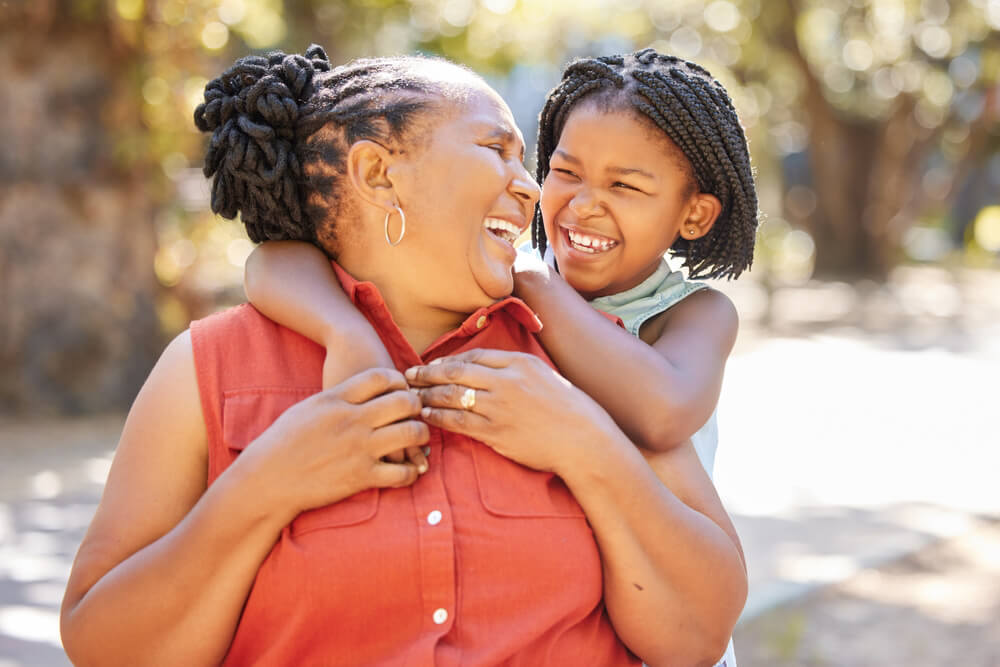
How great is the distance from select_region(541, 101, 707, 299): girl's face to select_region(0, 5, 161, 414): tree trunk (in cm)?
619

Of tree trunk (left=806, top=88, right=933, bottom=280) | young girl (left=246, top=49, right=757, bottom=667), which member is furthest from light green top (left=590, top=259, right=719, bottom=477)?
tree trunk (left=806, top=88, right=933, bottom=280)

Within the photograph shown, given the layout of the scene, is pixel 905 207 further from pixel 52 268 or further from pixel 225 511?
pixel 225 511

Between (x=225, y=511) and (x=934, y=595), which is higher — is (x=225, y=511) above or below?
above

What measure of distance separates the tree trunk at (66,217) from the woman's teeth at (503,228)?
6.73 metres

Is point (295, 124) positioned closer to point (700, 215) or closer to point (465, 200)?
point (465, 200)

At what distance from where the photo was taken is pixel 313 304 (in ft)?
6.25

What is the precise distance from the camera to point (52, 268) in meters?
8.13

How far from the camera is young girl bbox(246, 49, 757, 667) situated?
214cm

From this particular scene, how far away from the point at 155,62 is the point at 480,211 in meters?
7.16

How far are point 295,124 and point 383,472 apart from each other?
2.31 feet

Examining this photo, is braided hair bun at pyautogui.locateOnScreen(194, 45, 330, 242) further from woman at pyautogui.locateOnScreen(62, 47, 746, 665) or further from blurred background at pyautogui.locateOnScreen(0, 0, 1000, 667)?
blurred background at pyautogui.locateOnScreen(0, 0, 1000, 667)

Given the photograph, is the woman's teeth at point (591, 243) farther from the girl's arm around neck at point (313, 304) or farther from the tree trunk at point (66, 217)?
the tree trunk at point (66, 217)

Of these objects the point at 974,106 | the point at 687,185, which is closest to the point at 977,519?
the point at 687,185

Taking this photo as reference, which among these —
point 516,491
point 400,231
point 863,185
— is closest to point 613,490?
point 516,491
